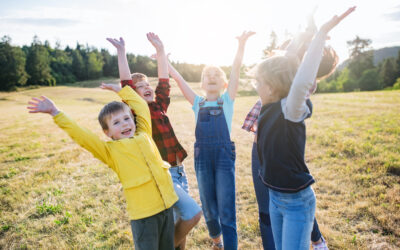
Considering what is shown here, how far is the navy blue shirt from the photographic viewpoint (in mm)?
1945

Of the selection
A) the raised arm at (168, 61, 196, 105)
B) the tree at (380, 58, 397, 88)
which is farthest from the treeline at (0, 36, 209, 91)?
the tree at (380, 58, 397, 88)

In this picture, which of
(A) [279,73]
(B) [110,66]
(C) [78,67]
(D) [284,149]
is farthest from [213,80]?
(B) [110,66]

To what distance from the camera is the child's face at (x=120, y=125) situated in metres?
2.43

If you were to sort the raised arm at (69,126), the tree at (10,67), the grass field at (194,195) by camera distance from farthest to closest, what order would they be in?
the tree at (10,67), the grass field at (194,195), the raised arm at (69,126)

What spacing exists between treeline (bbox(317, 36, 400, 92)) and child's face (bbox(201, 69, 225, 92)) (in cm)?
6144

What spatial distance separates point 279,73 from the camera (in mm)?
1965

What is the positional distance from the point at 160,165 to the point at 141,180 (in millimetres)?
255

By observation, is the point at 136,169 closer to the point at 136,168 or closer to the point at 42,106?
the point at 136,168

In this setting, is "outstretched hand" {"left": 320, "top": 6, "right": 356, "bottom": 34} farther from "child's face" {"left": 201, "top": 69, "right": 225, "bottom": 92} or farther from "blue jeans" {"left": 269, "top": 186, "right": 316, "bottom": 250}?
"child's face" {"left": 201, "top": 69, "right": 225, "bottom": 92}

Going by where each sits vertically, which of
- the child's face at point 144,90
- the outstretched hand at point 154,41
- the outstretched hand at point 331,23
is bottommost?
the child's face at point 144,90

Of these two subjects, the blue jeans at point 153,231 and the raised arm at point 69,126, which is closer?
the raised arm at point 69,126

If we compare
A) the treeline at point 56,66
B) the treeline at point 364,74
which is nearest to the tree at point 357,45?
the treeline at point 364,74

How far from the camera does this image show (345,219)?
3.81 meters

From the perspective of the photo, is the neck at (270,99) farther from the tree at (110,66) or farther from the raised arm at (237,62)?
the tree at (110,66)
